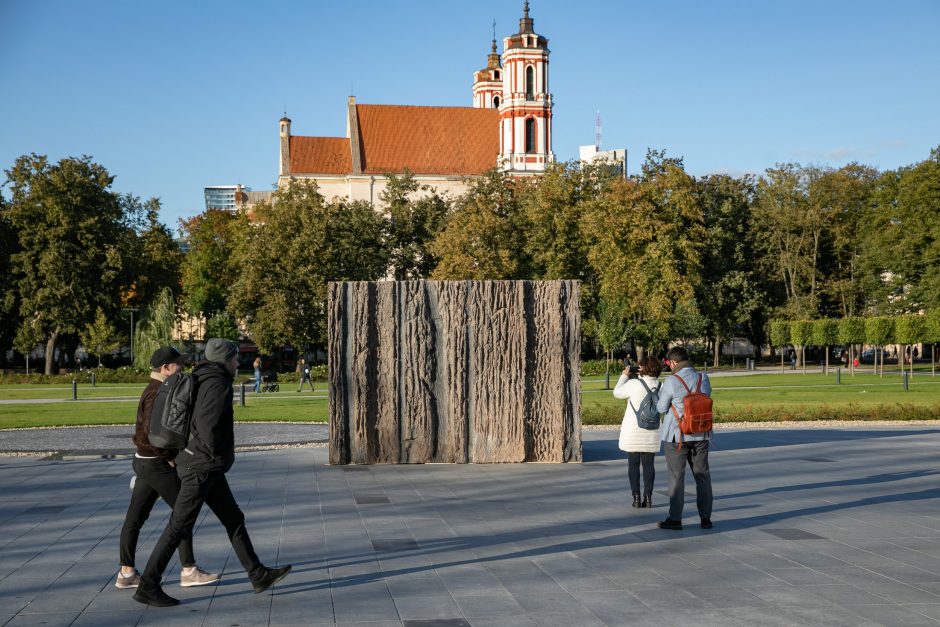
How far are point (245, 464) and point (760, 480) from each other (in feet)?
26.2

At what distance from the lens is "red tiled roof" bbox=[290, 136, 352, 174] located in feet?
315

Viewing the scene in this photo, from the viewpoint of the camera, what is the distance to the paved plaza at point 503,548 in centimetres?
694

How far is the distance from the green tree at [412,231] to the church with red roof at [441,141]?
87.0 feet

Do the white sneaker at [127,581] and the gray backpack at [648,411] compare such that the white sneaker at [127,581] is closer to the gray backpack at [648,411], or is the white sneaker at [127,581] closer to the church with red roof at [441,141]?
the gray backpack at [648,411]

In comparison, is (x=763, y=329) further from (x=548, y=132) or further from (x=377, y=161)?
(x=377, y=161)

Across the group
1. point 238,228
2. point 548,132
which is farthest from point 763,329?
point 238,228

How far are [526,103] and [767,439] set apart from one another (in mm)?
75408

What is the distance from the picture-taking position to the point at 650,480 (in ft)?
37.7

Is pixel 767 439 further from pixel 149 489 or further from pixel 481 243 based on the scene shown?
pixel 481 243

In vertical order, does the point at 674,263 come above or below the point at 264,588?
above

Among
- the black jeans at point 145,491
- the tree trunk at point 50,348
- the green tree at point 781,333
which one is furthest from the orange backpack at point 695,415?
the tree trunk at point 50,348

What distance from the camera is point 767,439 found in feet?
67.1

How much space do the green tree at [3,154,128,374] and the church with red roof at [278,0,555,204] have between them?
34.5m

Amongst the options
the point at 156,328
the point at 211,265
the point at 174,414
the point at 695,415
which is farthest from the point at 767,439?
the point at 211,265
